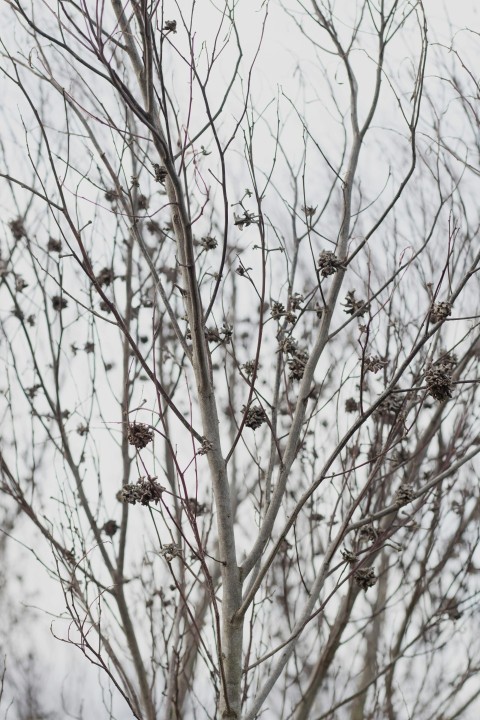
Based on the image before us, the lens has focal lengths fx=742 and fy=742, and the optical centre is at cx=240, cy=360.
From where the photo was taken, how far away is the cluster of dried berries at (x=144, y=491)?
210 centimetres

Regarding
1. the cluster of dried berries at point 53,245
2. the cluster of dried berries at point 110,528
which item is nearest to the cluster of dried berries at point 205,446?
the cluster of dried berries at point 110,528

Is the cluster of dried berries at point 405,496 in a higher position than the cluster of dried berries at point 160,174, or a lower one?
lower

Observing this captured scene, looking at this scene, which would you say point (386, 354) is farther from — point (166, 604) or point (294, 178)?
point (166, 604)

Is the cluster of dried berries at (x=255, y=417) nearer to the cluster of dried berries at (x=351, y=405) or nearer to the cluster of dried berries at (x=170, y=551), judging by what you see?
the cluster of dried berries at (x=170, y=551)

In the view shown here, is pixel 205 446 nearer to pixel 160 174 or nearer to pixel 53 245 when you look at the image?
pixel 160 174

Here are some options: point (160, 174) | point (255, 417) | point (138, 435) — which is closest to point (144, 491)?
point (138, 435)

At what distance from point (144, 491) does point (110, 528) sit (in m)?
1.87

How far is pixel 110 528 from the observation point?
3859 millimetres

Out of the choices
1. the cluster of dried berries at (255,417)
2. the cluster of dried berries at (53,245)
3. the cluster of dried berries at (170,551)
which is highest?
the cluster of dried berries at (53,245)

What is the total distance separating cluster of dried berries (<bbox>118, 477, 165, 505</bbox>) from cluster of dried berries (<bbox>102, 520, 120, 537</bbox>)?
5.93 feet

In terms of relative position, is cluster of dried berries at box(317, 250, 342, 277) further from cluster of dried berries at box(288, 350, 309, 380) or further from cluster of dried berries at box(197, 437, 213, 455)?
cluster of dried berries at box(197, 437, 213, 455)

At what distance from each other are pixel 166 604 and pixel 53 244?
6.65 feet

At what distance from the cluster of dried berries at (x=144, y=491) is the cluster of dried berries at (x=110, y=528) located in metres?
1.81

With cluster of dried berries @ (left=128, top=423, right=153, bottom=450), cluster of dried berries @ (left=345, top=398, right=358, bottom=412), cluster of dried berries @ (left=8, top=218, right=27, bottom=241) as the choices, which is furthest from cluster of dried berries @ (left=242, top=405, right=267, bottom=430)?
cluster of dried berries @ (left=8, top=218, right=27, bottom=241)
